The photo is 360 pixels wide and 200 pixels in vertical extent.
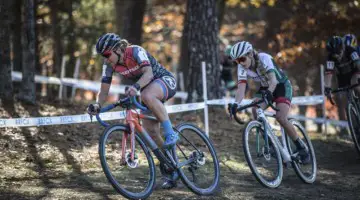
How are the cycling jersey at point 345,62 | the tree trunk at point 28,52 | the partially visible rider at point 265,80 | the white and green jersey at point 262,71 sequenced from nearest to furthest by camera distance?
1. the partially visible rider at point 265,80
2. the white and green jersey at point 262,71
3. the cycling jersey at point 345,62
4. the tree trunk at point 28,52

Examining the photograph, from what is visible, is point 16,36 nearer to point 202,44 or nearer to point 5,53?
point 5,53

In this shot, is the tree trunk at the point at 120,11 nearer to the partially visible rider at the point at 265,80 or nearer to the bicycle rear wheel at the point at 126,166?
the partially visible rider at the point at 265,80

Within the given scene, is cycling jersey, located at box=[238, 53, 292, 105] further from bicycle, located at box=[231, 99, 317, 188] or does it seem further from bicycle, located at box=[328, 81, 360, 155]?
bicycle, located at box=[328, 81, 360, 155]

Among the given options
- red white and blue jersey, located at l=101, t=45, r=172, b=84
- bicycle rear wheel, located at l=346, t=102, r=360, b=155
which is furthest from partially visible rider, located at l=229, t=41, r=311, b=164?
bicycle rear wheel, located at l=346, t=102, r=360, b=155

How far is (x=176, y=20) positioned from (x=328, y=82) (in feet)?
66.5

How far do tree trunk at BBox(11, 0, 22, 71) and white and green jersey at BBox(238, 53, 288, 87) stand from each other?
9.17 meters

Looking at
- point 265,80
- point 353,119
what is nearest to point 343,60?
point 353,119

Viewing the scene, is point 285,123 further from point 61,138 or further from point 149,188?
point 61,138

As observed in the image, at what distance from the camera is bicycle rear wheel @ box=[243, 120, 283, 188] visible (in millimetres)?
7738

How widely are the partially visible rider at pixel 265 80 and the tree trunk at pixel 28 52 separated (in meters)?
4.84

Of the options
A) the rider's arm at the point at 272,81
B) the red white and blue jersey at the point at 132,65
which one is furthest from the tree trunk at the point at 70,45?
the red white and blue jersey at the point at 132,65

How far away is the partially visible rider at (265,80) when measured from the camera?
309 inches

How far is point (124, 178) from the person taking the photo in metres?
7.41

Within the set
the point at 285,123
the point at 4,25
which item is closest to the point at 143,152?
the point at 285,123
